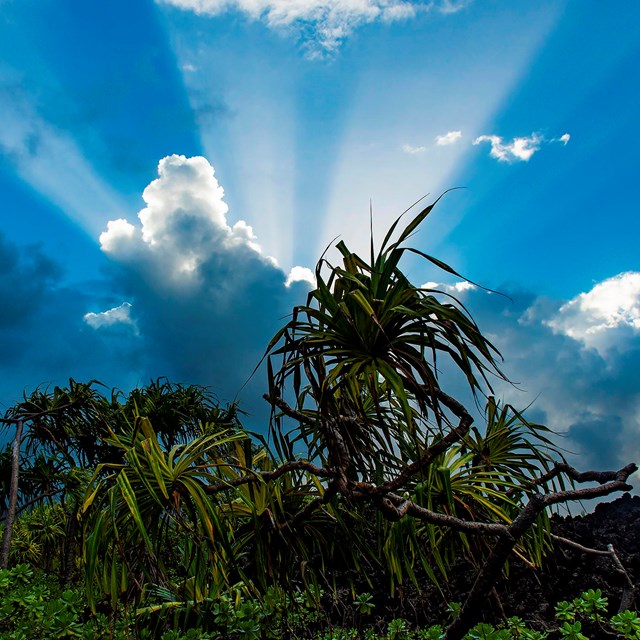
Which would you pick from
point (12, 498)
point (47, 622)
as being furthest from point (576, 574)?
point (12, 498)

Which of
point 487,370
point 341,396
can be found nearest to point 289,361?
point 341,396

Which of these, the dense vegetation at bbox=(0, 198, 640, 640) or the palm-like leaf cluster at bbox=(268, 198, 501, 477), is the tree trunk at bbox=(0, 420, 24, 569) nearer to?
the dense vegetation at bbox=(0, 198, 640, 640)

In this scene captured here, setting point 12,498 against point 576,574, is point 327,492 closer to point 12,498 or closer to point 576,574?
point 576,574

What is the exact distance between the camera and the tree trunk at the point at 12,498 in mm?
6078

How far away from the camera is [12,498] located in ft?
20.9

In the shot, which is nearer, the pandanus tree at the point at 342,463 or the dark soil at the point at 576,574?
the pandanus tree at the point at 342,463

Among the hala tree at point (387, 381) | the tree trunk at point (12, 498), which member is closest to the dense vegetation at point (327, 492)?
the hala tree at point (387, 381)

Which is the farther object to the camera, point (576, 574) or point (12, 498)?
point (12, 498)

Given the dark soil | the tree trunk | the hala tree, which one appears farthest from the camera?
the tree trunk

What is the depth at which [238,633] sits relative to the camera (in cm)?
297

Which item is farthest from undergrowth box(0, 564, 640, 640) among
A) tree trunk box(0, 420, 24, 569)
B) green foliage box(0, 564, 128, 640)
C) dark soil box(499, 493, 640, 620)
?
tree trunk box(0, 420, 24, 569)

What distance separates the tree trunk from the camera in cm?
608

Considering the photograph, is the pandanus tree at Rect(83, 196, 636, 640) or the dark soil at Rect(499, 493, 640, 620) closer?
the pandanus tree at Rect(83, 196, 636, 640)

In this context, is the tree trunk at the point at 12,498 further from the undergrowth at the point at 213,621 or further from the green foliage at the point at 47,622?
the green foliage at the point at 47,622
